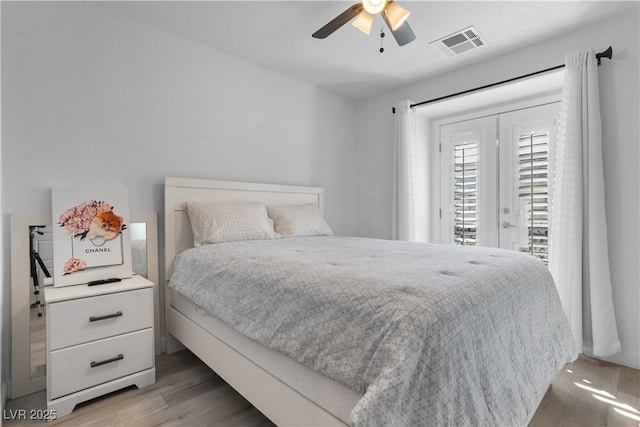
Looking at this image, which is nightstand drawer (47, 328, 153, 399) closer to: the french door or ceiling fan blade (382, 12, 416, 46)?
ceiling fan blade (382, 12, 416, 46)

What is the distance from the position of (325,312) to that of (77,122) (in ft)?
6.90

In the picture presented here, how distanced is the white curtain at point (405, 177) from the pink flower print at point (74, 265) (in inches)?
109

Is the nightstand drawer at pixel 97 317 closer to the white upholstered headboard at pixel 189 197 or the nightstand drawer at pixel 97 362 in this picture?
the nightstand drawer at pixel 97 362

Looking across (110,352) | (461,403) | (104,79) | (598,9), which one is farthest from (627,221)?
(104,79)

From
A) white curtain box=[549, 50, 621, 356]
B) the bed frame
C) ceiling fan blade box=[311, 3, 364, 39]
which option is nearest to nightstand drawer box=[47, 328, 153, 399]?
the bed frame

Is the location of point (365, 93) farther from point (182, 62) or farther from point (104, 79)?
point (104, 79)

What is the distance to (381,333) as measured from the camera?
1.00 meters

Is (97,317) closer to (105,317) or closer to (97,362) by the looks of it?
(105,317)

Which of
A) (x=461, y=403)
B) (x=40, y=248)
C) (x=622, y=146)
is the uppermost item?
(x=622, y=146)

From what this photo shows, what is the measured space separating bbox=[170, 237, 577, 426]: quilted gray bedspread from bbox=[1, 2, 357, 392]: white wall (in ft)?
3.89

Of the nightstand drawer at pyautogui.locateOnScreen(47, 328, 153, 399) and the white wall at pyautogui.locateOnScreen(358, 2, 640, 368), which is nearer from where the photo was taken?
the nightstand drawer at pyautogui.locateOnScreen(47, 328, 153, 399)

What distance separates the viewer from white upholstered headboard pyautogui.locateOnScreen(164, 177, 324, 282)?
93.5 inches

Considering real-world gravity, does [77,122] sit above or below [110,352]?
above

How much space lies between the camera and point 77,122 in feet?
6.87
